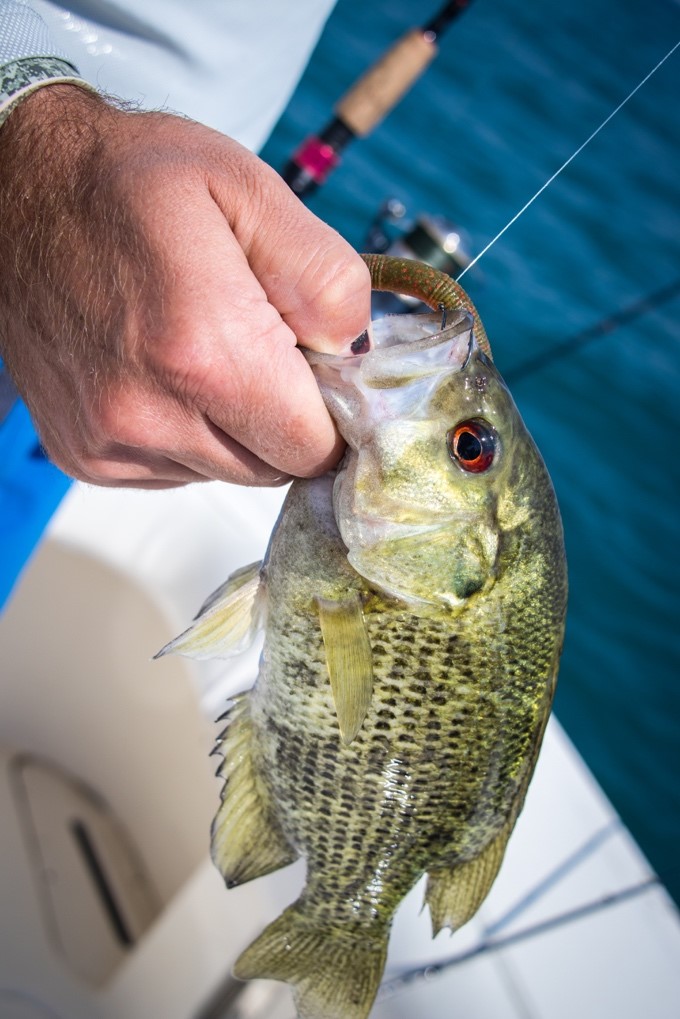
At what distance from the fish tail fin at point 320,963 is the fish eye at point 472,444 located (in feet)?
3.61

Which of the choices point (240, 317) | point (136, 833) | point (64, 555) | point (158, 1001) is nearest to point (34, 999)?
point (158, 1001)

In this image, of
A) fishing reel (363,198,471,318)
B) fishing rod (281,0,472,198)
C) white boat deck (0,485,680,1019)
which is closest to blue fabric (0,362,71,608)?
white boat deck (0,485,680,1019)

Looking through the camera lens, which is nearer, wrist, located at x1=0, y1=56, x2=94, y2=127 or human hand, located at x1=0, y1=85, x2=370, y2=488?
human hand, located at x1=0, y1=85, x2=370, y2=488

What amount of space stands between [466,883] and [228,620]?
779 millimetres

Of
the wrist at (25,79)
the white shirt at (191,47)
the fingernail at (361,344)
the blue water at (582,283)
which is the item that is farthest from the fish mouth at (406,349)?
the blue water at (582,283)

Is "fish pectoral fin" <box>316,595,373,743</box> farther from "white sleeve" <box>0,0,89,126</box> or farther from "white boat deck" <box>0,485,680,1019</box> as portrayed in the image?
"white boat deck" <box>0,485,680,1019</box>

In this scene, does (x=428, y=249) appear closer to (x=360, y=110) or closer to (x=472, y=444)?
(x=360, y=110)

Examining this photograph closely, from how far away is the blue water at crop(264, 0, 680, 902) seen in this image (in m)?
6.46

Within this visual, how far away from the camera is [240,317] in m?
1.09

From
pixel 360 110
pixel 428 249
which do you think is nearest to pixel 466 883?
pixel 428 249

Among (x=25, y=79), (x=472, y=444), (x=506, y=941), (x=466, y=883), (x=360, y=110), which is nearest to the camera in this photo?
(x=25, y=79)

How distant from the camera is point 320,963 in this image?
171 centimetres

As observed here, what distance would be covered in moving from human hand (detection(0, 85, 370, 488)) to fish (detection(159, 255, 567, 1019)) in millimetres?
137

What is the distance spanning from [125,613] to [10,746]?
2.63 ft
